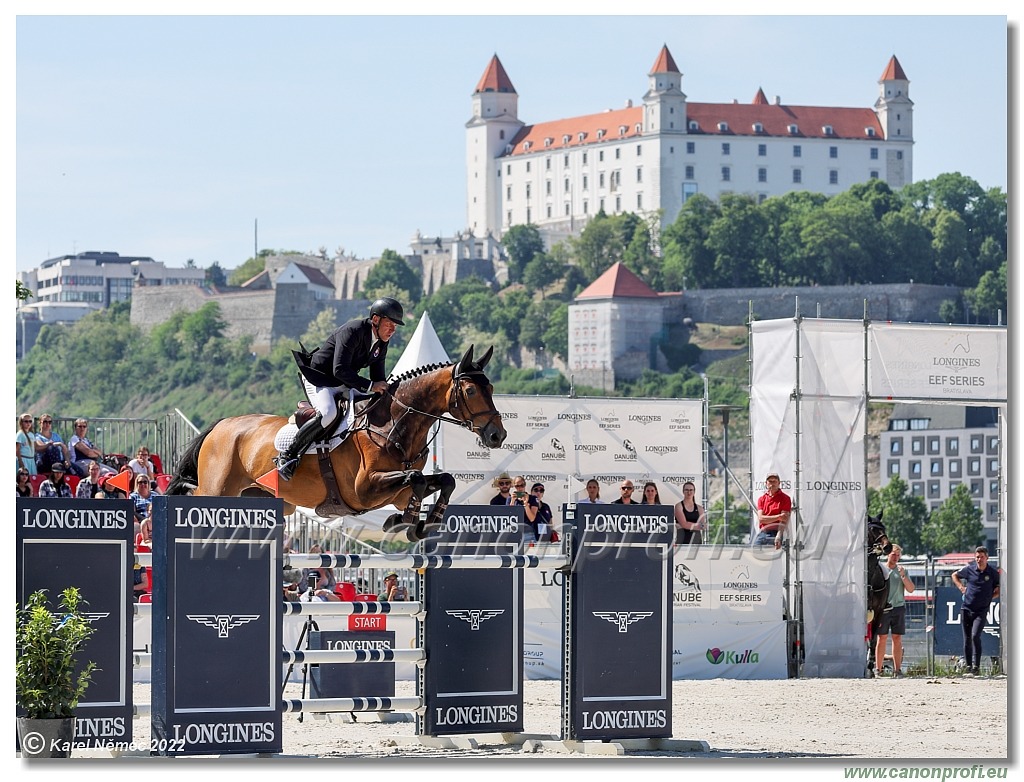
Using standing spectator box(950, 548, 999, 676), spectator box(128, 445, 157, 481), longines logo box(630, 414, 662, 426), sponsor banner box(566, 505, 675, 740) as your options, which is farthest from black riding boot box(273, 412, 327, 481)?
longines logo box(630, 414, 662, 426)

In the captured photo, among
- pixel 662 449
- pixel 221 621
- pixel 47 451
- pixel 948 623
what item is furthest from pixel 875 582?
pixel 221 621

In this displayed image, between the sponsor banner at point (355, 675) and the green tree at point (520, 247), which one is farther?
the green tree at point (520, 247)

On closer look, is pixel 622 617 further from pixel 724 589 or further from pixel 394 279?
pixel 394 279

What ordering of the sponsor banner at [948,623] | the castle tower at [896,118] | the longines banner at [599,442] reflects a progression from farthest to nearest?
the castle tower at [896,118] < the longines banner at [599,442] < the sponsor banner at [948,623]

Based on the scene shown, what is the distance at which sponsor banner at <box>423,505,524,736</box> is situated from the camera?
9094 mm

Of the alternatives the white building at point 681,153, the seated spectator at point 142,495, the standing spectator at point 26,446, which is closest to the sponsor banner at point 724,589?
the seated spectator at point 142,495

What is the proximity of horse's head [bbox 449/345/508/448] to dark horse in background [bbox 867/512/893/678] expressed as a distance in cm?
710

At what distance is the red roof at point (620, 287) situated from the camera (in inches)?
5310

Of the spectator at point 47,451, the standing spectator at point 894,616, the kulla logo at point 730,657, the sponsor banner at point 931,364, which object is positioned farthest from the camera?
the sponsor banner at point 931,364

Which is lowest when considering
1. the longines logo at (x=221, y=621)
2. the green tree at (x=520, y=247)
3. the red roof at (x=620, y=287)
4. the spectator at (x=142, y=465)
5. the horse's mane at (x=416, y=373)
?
the longines logo at (x=221, y=621)

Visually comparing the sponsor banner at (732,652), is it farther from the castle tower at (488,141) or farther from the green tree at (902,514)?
the castle tower at (488,141)

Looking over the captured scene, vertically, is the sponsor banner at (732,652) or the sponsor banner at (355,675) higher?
the sponsor banner at (355,675)

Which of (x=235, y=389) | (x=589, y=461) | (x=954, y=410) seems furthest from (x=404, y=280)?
(x=589, y=461)

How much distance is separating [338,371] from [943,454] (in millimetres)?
111573
